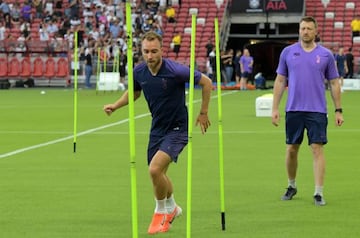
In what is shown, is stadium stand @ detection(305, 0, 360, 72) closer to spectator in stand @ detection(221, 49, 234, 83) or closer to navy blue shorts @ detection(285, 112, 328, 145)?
spectator in stand @ detection(221, 49, 234, 83)

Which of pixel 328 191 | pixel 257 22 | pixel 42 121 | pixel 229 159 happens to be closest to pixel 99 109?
pixel 42 121

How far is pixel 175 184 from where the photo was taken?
13312mm

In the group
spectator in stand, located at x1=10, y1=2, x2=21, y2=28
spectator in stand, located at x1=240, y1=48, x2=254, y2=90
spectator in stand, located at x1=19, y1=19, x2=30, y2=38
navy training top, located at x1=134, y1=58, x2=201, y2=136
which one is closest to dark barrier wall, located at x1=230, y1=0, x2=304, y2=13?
spectator in stand, located at x1=240, y1=48, x2=254, y2=90

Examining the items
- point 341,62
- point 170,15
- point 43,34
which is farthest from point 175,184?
point 170,15

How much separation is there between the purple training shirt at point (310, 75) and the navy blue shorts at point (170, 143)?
206 cm

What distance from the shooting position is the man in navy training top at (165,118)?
32.0ft

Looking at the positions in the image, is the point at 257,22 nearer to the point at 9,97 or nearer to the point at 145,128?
the point at 9,97

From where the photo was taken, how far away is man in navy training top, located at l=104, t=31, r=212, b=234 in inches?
384

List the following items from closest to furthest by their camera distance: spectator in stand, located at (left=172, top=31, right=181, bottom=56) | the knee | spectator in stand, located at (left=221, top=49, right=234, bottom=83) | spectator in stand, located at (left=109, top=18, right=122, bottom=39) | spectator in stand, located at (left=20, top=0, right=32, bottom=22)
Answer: the knee, spectator in stand, located at (left=221, top=49, right=234, bottom=83), spectator in stand, located at (left=172, top=31, right=181, bottom=56), spectator in stand, located at (left=109, top=18, right=122, bottom=39), spectator in stand, located at (left=20, top=0, right=32, bottom=22)

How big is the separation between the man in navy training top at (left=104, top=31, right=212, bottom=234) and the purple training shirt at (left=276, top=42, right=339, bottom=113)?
192cm

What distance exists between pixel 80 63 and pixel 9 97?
11.7 meters

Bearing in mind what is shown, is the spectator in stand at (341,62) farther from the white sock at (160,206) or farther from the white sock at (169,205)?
the white sock at (160,206)

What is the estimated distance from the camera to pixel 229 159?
53.8 feet

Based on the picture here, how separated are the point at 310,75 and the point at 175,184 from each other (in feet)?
8.90
